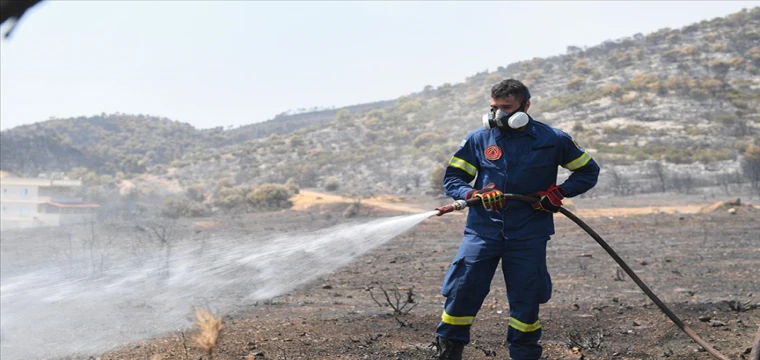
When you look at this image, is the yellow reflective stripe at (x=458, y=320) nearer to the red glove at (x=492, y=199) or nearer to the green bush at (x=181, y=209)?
the red glove at (x=492, y=199)

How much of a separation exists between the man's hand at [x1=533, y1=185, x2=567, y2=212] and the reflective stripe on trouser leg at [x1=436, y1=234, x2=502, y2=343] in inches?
12.9

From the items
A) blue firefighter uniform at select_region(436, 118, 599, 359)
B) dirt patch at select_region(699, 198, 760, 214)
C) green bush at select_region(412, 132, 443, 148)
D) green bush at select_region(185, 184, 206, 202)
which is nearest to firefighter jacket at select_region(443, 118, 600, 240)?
blue firefighter uniform at select_region(436, 118, 599, 359)

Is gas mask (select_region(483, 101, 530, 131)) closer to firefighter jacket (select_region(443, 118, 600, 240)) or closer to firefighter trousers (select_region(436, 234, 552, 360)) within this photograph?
firefighter jacket (select_region(443, 118, 600, 240))

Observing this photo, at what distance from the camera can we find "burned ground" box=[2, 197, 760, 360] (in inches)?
191

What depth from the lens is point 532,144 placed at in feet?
13.7

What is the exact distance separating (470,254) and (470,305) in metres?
0.30

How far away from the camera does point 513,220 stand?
13.4 feet

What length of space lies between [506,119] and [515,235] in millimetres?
677

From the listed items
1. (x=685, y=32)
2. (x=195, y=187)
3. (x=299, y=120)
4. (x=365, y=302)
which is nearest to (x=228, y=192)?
(x=195, y=187)

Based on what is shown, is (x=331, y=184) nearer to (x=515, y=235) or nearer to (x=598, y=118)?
(x=598, y=118)

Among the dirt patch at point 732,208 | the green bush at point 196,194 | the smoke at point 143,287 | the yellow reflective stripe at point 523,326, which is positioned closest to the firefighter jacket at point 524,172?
the yellow reflective stripe at point 523,326

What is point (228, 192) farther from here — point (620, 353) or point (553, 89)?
point (553, 89)

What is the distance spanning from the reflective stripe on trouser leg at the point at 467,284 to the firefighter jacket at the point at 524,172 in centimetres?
9

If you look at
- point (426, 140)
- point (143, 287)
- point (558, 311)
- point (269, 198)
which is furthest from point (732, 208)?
point (426, 140)
